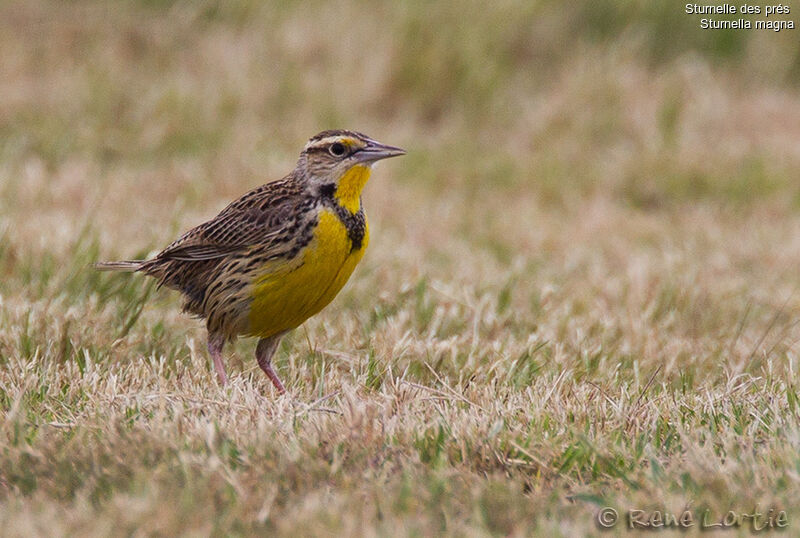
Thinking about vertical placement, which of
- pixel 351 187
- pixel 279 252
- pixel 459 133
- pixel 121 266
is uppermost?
pixel 351 187

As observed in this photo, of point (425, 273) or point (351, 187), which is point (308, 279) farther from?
point (425, 273)

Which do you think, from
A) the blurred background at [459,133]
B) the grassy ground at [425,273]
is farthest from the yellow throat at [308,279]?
the blurred background at [459,133]

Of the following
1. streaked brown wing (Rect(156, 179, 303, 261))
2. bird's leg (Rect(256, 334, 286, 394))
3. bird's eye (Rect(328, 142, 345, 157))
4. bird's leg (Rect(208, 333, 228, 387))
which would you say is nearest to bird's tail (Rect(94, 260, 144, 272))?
streaked brown wing (Rect(156, 179, 303, 261))

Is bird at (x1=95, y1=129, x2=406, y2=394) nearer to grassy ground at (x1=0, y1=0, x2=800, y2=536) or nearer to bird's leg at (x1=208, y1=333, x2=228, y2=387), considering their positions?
bird's leg at (x1=208, y1=333, x2=228, y2=387)

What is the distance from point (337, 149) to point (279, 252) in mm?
598

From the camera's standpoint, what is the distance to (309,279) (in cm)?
430

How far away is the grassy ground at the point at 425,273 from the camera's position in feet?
9.93

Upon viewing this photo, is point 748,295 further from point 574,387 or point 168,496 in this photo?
point 168,496

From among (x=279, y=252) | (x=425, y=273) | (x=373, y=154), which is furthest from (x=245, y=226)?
(x=425, y=273)

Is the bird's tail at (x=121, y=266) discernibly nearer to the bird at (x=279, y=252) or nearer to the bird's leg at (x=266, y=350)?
the bird at (x=279, y=252)

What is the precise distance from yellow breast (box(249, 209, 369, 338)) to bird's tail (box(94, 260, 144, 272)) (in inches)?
33.7

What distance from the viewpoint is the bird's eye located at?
4.72 meters

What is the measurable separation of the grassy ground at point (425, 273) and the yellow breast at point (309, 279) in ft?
0.78

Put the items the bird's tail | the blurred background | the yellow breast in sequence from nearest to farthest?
the yellow breast, the bird's tail, the blurred background
